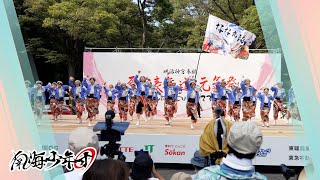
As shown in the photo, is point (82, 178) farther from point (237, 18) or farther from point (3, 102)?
point (237, 18)

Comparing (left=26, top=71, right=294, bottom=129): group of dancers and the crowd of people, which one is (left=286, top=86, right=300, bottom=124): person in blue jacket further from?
the crowd of people

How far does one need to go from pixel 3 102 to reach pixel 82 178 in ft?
4.98

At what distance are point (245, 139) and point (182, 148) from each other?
4362mm

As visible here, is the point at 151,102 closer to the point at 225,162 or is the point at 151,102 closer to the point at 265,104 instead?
the point at 265,104

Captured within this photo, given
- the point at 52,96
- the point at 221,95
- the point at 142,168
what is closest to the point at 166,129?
the point at 221,95

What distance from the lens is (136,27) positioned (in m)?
16.8

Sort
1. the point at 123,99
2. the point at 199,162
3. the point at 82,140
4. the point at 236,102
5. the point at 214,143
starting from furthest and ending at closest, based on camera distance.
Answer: the point at 123,99 → the point at 236,102 → the point at 199,162 → the point at 214,143 → the point at 82,140

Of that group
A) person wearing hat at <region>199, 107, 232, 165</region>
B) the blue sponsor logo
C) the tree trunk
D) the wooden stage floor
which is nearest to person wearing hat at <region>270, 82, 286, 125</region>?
the wooden stage floor

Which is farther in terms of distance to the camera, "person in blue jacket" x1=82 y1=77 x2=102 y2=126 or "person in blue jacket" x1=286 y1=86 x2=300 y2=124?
"person in blue jacket" x1=82 y1=77 x2=102 y2=126

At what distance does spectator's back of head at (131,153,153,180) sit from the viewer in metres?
2.17

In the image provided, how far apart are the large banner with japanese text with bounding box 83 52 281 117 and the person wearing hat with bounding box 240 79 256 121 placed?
6.26 ft

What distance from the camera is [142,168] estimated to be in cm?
217

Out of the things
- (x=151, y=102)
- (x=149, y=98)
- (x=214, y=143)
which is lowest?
(x=151, y=102)

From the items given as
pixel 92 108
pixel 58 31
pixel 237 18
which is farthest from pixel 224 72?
pixel 58 31
